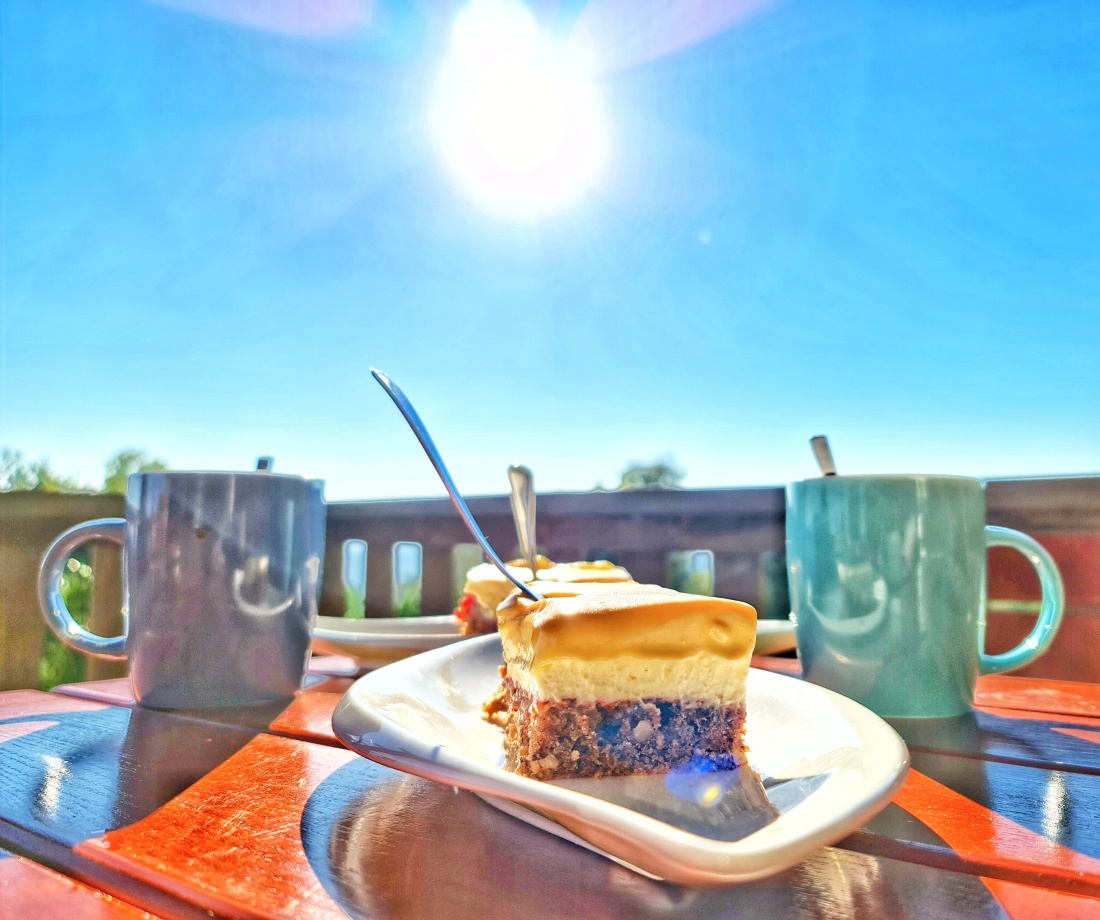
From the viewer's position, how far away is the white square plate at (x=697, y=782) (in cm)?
28

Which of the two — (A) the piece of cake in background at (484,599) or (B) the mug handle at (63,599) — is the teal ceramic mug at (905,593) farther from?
(B) the mug handle at (63,599)

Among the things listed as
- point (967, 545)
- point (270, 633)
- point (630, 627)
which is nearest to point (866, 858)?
point (630, 627)

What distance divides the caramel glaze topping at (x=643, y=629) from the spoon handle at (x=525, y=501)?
0.46 m

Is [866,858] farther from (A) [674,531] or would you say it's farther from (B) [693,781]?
(A) [674,531]

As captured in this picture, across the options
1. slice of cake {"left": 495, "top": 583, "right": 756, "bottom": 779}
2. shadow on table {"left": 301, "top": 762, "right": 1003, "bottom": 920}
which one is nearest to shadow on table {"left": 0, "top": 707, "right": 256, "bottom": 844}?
shadow on table {"left": 301, "top": 762, "right": 1003, "bottom": 920}

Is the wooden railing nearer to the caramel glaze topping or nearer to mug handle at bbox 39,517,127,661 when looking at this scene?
mug handle at bbox 39,517,127,661

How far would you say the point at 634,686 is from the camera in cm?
54

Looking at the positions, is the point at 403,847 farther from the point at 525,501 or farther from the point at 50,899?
the point at 525,501

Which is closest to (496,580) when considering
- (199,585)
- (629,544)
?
(199,585)

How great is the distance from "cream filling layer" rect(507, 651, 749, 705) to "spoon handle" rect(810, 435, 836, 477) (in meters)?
0.38

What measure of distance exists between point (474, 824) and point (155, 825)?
190mm

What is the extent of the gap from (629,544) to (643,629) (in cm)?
142

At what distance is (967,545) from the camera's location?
72 cm

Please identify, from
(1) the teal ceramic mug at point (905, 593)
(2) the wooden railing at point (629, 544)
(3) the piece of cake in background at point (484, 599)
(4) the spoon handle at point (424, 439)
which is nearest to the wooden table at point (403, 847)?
(1) the teal ceramic mug at point (905, 593)
